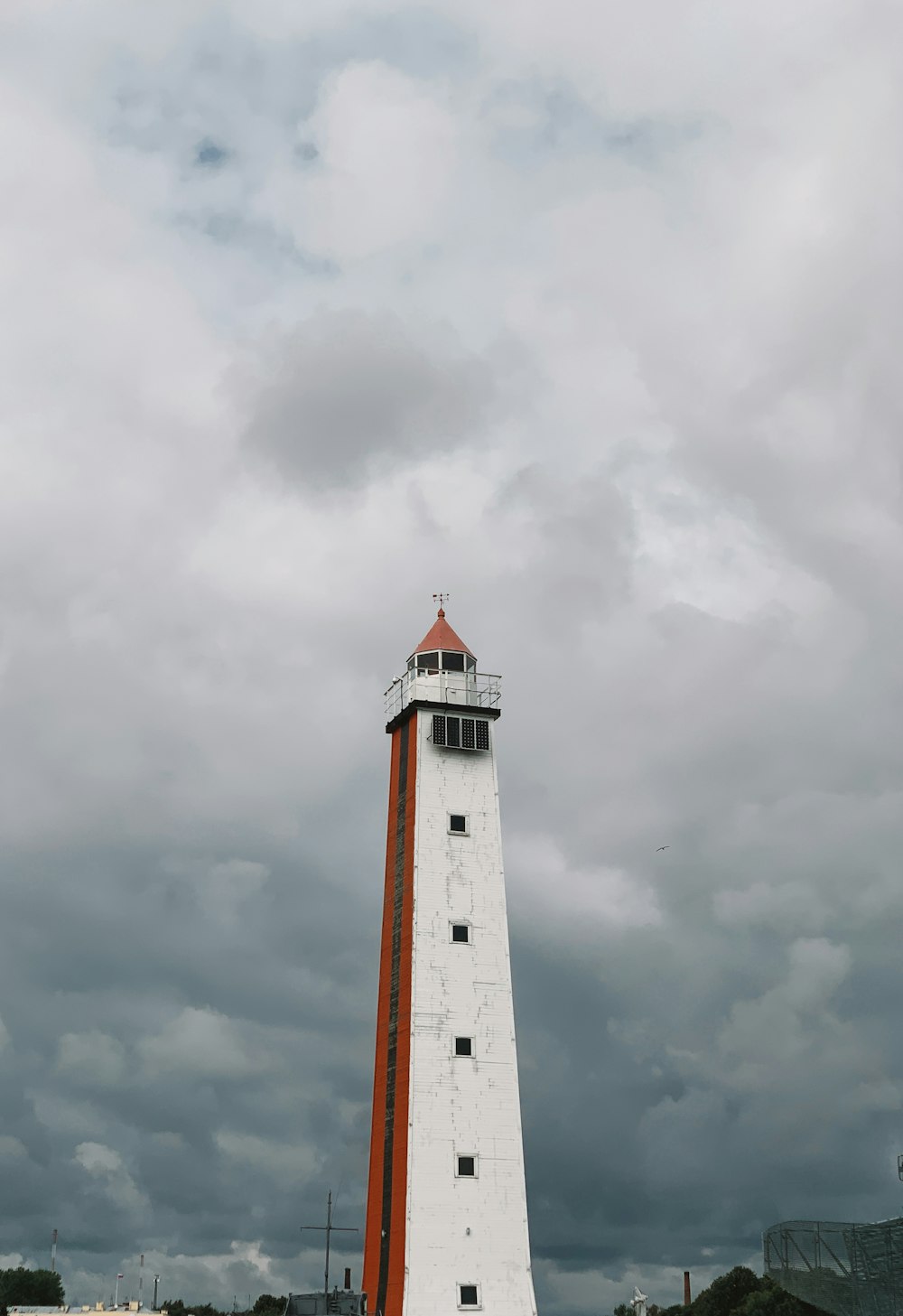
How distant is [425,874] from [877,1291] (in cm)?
2615

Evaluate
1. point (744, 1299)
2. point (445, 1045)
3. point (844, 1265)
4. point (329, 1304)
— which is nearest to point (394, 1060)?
point (445, 1045)

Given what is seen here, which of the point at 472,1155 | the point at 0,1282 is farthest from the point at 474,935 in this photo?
the point at 0,1282

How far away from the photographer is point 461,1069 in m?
60.6

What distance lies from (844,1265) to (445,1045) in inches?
750

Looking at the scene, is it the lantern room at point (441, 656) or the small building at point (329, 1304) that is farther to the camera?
the lantern room at point (441, 656)

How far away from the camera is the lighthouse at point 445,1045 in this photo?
189ft

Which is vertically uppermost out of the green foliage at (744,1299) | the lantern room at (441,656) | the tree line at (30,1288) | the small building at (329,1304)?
the lantern room at (441,656)

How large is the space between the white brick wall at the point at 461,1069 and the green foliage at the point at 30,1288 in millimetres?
92539

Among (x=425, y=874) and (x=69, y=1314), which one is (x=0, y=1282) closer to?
(x=69, y=1314)

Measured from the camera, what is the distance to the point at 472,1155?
2331 inches

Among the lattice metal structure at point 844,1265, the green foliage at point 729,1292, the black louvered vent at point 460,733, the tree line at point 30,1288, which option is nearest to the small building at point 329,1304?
the lattice metal structure at point 844,1265

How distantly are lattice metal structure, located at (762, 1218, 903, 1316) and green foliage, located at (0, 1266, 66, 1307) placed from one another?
324 feet

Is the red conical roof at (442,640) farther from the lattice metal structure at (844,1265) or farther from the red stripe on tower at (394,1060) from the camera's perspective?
the lattice metal structure at (844,1265)

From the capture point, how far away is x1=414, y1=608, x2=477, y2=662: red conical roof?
7312 centimetres
